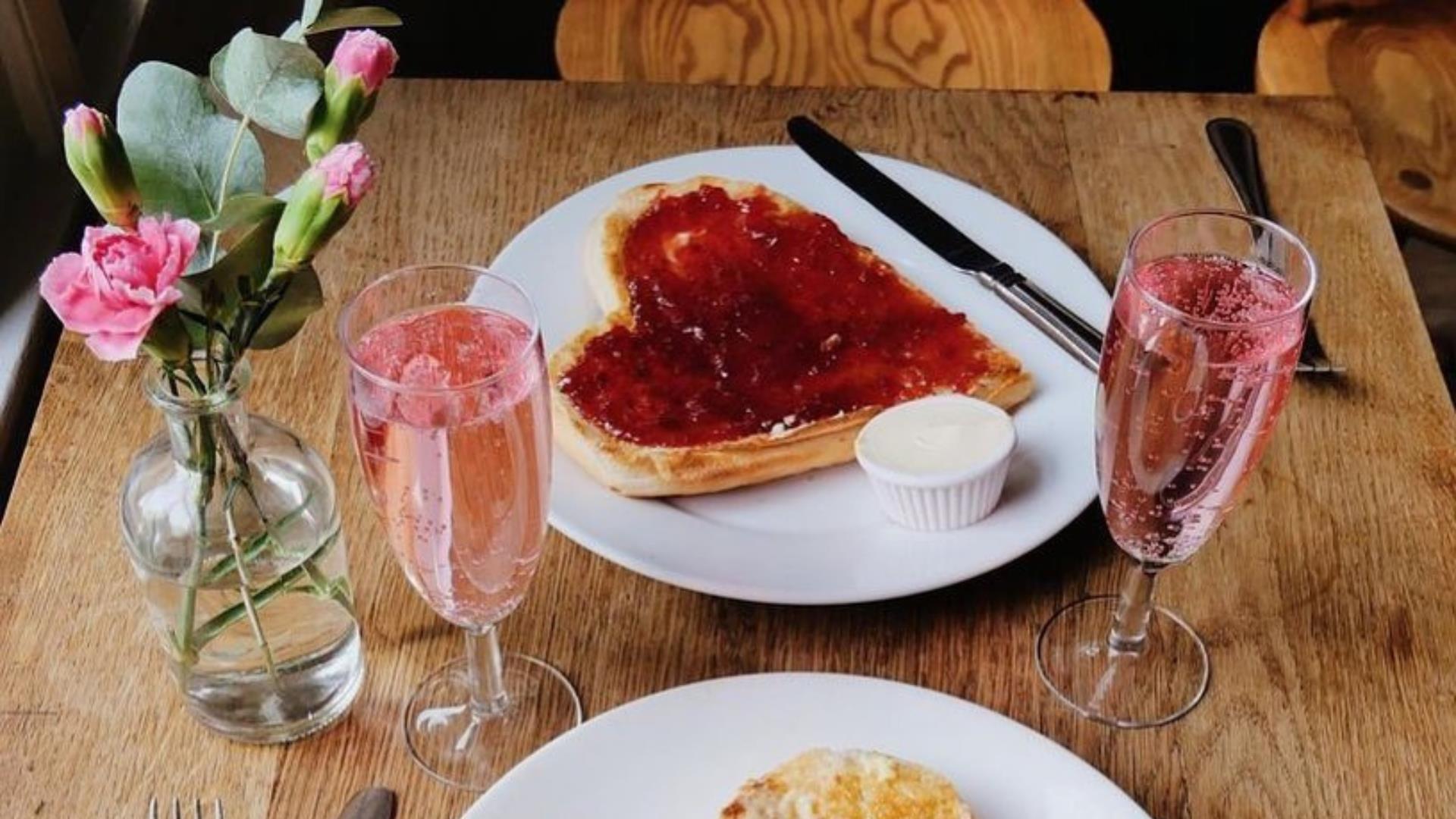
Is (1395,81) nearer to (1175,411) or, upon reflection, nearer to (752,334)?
(752,334)

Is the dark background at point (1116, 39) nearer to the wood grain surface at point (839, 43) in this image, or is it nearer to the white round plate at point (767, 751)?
the wood grain surface at point (839, 43)

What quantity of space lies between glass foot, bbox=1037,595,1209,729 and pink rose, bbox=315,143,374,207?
1.79ft

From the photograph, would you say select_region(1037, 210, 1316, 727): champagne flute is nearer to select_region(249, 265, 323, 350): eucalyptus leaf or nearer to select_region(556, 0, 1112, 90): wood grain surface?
select_region(249, 265, 323, 350): eucalyptus leaf

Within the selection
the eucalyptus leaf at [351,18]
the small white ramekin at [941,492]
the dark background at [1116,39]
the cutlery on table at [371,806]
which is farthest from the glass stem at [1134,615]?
the dark background at [1116,39]

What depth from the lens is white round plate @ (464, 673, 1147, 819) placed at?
37.1 inches

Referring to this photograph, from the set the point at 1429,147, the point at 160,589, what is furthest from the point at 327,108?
the point at 1429,147

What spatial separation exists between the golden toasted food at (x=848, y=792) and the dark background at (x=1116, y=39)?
82.1 inches

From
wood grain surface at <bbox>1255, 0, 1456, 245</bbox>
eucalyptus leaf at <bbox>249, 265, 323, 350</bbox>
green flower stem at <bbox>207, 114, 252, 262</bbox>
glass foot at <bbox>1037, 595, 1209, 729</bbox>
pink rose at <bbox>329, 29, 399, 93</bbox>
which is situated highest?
pink rose at <bbox>329, 29, 399, 93</bbox>

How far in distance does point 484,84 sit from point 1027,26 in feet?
2.62

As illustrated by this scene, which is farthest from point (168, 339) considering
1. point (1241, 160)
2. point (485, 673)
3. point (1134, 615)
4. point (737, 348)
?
point (1241, 160)

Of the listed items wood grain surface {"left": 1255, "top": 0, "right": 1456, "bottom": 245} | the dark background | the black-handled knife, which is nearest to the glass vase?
the black-handled knife

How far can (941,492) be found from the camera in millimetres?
1092

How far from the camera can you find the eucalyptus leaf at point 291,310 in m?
0.90

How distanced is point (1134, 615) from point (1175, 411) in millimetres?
192
